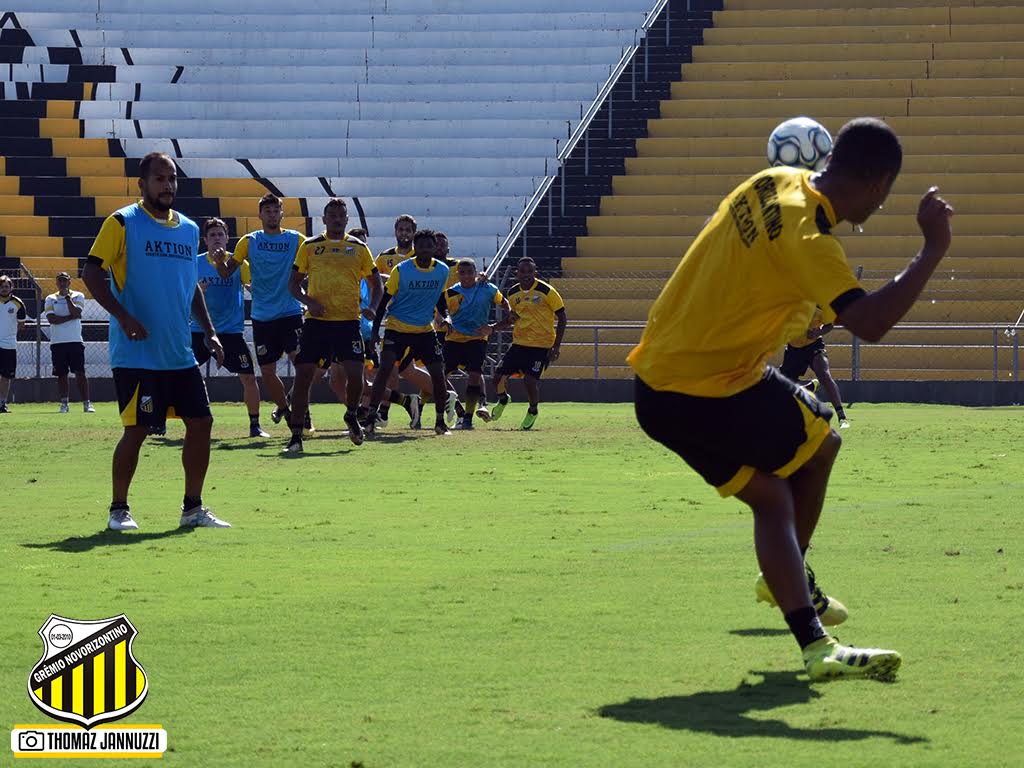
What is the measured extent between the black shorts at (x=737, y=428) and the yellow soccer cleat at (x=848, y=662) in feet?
2.11

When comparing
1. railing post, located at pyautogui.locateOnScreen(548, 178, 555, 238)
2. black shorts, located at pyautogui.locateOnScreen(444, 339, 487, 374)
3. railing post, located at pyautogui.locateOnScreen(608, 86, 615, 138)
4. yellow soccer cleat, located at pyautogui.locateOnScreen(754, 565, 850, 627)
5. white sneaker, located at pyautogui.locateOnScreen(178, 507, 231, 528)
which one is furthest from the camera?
railing post, located at pyautogui.locateOnScreen(608, 86, 615, 138)

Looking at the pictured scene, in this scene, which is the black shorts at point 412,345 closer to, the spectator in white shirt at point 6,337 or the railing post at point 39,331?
the spectator in white shirt at point 6,337

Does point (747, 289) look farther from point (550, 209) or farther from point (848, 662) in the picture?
point (550, 209)

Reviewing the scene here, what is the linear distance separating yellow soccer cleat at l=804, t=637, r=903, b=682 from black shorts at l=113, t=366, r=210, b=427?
536 centimetres

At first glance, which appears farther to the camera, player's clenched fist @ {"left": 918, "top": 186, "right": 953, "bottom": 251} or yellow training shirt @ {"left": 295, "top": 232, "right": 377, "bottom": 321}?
yellow training shirt @ {"left": 295, "top": 232, "right": 377, "bottom": 321}

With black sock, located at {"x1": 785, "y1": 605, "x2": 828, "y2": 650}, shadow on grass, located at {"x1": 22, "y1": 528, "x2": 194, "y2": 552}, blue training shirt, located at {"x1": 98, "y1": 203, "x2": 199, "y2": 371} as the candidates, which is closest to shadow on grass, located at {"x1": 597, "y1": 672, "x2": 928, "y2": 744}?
black sock, located at {"x1": 785, "y1": 605, "x2": 828, "y2": 650}

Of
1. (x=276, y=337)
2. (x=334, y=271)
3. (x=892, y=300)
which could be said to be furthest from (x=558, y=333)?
(x=892, y=300)

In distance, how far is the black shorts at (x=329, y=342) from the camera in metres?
17.2

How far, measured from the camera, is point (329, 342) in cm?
1734

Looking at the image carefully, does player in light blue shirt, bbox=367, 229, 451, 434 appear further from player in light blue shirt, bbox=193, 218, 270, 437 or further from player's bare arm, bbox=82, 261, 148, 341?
player's bare arm, bbox=82, 261, 148, 341

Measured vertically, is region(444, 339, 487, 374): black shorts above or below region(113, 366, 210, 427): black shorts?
below

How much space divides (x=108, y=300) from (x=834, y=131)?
23.9m

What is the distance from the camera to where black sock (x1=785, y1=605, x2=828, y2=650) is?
5.89 metres

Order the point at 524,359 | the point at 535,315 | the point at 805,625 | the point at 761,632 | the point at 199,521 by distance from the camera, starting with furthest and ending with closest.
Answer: the point at 535,315
the point at 524,359
the point at 199,521
the point at 761,632
the point at 805,625
